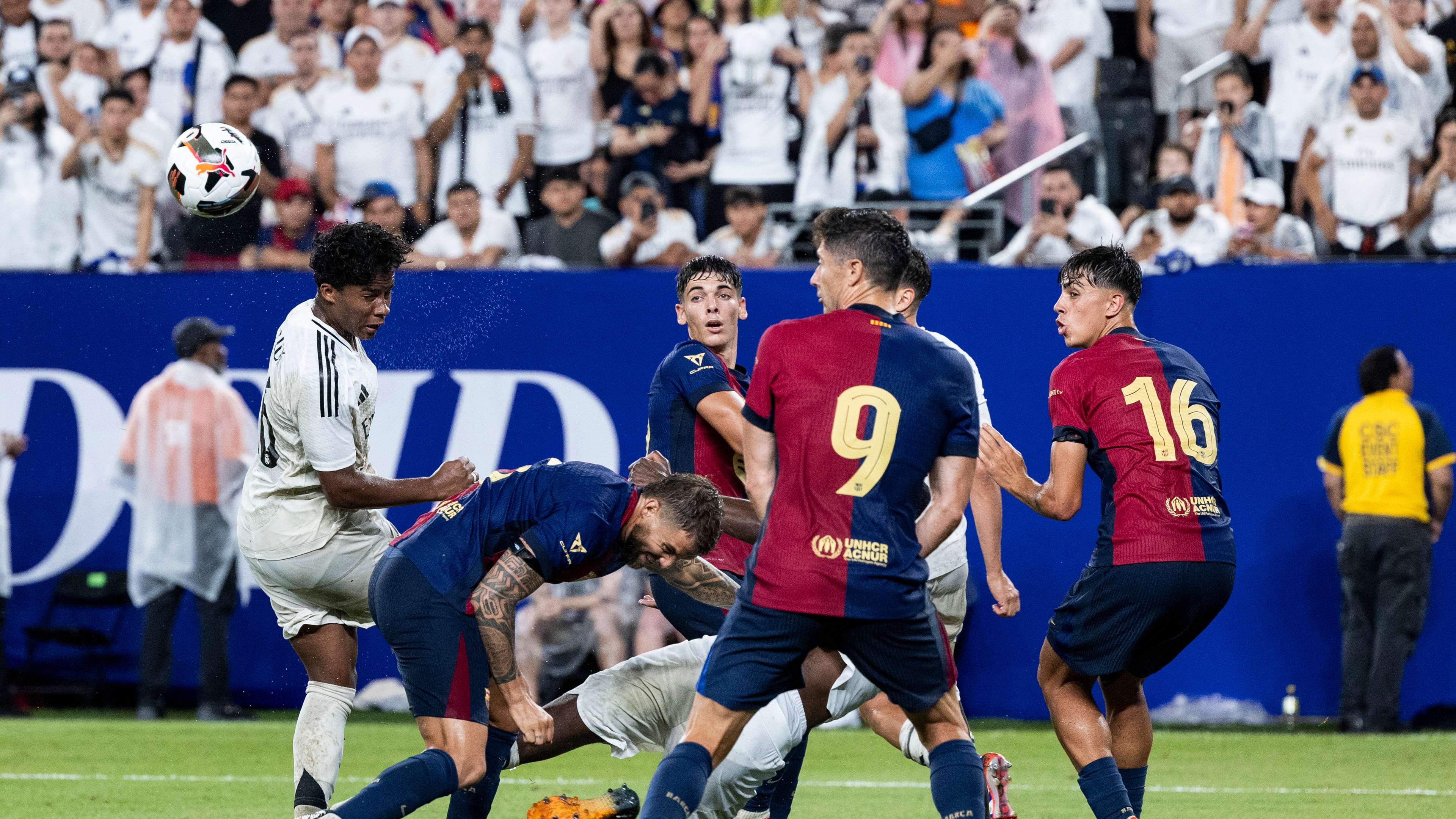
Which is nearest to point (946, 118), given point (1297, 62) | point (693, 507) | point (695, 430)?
point (1297, 62)

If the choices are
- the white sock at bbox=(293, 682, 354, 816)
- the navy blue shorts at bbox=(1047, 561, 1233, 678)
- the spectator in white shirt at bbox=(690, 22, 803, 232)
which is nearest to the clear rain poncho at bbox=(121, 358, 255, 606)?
the spectator in white shirt at bbox=(690, 22, 803, 232)

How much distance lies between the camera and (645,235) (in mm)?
11727

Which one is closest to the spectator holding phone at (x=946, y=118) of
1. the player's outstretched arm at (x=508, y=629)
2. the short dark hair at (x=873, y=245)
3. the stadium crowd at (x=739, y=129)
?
the stadium crowd at (x=739, y=129)

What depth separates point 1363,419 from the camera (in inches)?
416

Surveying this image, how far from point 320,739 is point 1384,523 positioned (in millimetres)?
7395

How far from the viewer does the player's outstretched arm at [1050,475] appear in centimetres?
575

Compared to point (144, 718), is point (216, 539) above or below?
above

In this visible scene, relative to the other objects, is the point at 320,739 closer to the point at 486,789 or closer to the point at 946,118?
the point at 486,789

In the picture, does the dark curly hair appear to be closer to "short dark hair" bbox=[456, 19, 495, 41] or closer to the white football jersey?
the white football jersey

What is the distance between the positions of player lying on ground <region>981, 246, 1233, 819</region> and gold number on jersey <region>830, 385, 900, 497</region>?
3.44 ft

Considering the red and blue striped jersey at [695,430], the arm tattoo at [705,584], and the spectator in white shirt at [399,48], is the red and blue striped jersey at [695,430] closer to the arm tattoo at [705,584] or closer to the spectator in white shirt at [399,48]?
the arm tattoo at [705,584]

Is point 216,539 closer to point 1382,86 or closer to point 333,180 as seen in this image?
point 333,180

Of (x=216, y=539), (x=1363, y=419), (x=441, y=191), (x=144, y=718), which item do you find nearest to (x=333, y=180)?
(x=441, y=191)

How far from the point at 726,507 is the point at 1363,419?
246 inches
